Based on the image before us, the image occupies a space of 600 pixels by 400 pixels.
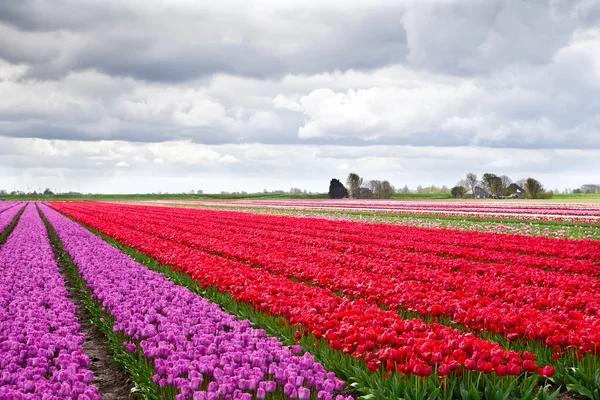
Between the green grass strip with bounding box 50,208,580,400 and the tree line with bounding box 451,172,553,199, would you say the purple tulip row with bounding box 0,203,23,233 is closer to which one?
the green grass strip with bounding box 50,208,580,400

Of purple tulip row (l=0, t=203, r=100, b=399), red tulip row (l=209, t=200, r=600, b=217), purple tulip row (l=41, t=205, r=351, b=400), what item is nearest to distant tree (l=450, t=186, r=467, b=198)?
red tulip row (l=209, t=200, r=600, b=217)

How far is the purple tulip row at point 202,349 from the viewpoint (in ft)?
17.0

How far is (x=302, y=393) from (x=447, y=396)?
4.74 ft

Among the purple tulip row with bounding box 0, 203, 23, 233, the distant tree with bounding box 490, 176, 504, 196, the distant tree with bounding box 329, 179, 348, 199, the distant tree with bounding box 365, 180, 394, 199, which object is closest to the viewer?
the purple tulip row with bounding box 0, 203, 23, 233

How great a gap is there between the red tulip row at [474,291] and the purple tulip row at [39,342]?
16.3 feet

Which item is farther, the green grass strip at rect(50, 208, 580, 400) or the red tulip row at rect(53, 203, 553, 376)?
the red tulip row at rect(53, 203, 553, 376)

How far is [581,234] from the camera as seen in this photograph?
22.0 meters

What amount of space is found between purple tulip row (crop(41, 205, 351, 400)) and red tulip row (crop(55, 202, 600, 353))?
9.43ft

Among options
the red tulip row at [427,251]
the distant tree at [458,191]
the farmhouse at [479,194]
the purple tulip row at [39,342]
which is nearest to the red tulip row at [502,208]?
the red tulip row at [427,251]

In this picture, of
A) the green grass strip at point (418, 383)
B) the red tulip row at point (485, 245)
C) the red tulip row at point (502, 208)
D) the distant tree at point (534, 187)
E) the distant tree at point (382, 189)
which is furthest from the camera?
the distant tree at point (382, 189)

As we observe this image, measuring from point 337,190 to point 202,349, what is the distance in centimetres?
10355

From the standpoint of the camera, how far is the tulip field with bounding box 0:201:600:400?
17.6ft

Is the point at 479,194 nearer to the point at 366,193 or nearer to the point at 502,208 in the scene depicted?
the point at 366,193

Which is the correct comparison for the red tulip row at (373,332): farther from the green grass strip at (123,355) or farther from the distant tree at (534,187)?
the distant tree at (534,187)
